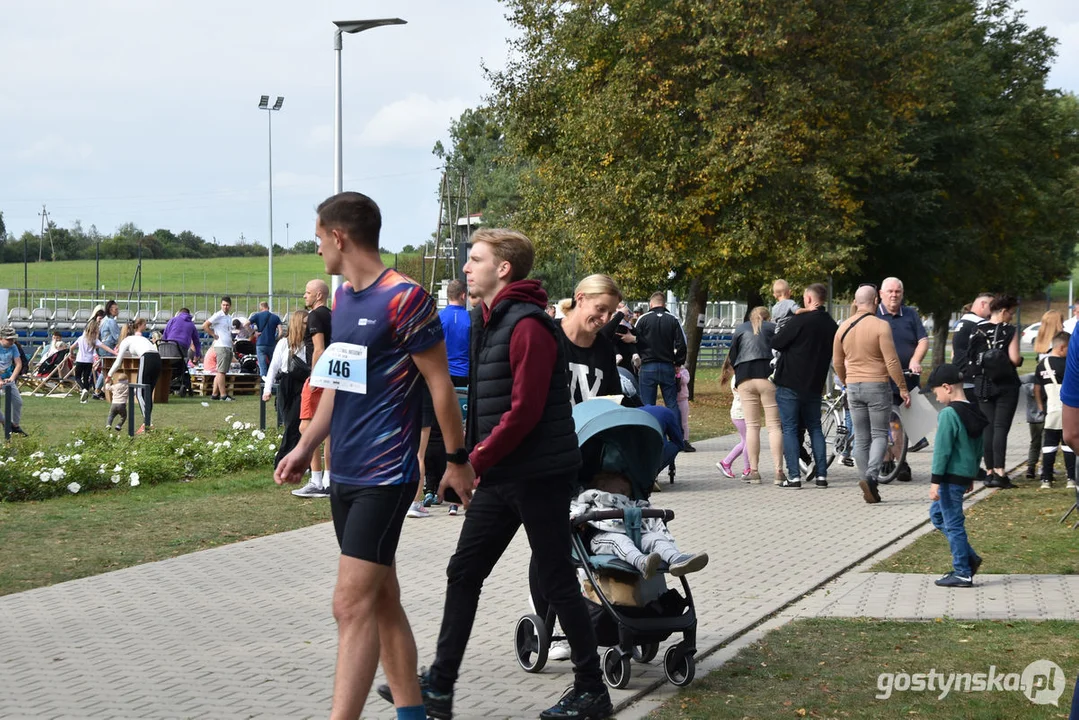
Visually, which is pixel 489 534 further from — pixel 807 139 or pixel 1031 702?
pixel 807 139

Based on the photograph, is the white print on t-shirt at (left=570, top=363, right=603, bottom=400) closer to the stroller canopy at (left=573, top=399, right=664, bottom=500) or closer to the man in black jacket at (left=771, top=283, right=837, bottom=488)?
the stroller canopy at (left=573, top=399, right=664, bottom=500)

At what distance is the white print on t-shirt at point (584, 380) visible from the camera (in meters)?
6.55

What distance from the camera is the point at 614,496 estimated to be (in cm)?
605

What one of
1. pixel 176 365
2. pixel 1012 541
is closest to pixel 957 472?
pixel 1012 541

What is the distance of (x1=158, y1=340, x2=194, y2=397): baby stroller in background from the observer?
2734 centimetres

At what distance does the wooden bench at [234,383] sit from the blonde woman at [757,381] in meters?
16.9

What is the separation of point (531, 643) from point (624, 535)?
2.29ft

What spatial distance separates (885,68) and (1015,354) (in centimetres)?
1699

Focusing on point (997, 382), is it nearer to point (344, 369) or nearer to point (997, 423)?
point (997, 423)

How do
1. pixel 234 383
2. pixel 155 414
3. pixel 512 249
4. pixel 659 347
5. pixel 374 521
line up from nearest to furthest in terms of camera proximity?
pixel 374 521, pixel 512 249, pixel 659 347, pixel 155 414, pixel 234 383

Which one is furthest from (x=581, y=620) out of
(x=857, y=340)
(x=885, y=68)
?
(x=885, y=68)

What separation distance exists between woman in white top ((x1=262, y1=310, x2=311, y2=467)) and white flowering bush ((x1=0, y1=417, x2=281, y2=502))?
1649 millimetres

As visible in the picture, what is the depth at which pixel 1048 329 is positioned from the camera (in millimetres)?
13727

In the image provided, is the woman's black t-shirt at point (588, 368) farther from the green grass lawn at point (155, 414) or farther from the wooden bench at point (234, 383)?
the wooden bench at point (234, 383)
